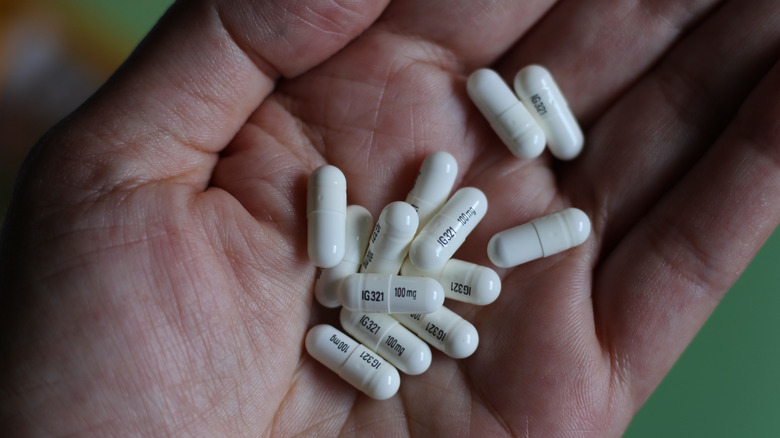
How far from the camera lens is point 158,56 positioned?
196 centimetres

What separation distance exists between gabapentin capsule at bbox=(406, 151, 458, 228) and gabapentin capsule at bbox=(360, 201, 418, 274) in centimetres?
6

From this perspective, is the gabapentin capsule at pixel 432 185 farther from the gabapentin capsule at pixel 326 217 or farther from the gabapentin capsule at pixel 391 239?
the gabapentin capsule at pixel 326 217

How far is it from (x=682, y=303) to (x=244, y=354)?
1.28m

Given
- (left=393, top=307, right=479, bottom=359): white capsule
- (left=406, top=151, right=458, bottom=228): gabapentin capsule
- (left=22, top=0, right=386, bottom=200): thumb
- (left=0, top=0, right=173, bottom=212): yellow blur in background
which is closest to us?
(left=22, top=0, right=386, bottom=200): thumb

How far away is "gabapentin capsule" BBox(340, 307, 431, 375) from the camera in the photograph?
2.03m

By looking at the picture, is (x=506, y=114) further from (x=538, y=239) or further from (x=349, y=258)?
(x=349, y=258)

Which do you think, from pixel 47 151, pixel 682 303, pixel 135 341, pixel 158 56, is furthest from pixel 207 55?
pixel 682 303

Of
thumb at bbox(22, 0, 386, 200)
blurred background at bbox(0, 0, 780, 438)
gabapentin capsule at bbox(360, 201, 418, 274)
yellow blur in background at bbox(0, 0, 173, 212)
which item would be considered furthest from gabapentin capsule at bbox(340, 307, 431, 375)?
yellow blur in background at bbox(0, 0, 173, 212)

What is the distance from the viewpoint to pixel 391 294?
6.54 ft

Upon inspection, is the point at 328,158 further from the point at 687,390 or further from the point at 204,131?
the point at 687,390

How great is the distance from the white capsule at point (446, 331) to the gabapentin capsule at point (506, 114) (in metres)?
0.60

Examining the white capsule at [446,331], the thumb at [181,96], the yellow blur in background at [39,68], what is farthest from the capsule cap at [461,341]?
the yellow blur in background at [39,68]

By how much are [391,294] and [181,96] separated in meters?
0.83

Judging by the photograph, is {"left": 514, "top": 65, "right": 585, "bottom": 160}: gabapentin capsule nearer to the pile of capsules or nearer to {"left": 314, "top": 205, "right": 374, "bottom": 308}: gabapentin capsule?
the pile of capsules
